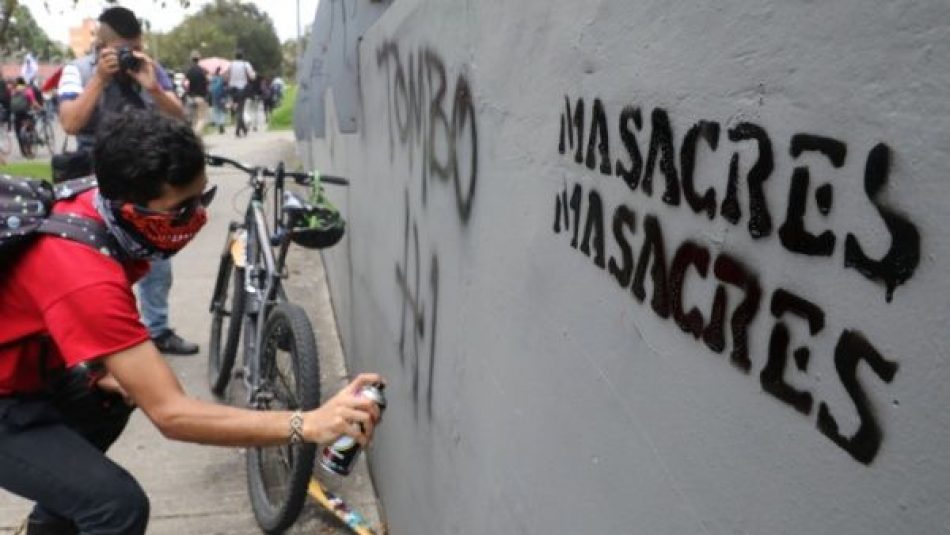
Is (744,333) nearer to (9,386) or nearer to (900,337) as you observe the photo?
(900,337)

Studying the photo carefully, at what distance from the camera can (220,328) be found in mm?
4758

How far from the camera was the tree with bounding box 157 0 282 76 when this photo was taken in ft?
232

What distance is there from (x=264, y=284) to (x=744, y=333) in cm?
310

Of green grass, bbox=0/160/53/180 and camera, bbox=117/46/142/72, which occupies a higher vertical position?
camera, bbox=117/46/142/72

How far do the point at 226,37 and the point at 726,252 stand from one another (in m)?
77.8

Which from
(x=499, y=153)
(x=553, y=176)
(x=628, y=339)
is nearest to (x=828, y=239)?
(x=628, y=339)

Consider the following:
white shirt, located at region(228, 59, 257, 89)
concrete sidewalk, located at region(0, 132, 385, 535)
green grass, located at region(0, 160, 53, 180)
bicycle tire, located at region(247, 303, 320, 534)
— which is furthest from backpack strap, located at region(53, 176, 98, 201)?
white shirt, located at region(228, 59, 257, 89)

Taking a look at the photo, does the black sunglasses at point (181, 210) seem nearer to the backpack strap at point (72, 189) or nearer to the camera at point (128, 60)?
the backpack strap at point (72, 189)

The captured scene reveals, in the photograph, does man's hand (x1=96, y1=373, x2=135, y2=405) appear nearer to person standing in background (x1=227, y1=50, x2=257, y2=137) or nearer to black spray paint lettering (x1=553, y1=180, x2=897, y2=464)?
black spray paint lettering (x1=553, y1=180, x2=897, y2=464)

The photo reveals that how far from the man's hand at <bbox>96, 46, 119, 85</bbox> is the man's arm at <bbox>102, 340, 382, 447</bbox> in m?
3.02

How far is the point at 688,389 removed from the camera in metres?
1.13

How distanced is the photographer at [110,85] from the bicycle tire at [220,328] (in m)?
Result: 0.40

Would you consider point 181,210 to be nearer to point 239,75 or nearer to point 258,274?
point 258,274

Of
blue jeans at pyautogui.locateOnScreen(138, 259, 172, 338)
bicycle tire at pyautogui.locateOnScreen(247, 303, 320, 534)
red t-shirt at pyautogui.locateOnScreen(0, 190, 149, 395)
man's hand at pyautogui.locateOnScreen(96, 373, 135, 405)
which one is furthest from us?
blue jeans at pyautogui.locateOnScreen(138, 259, 172, 338)
